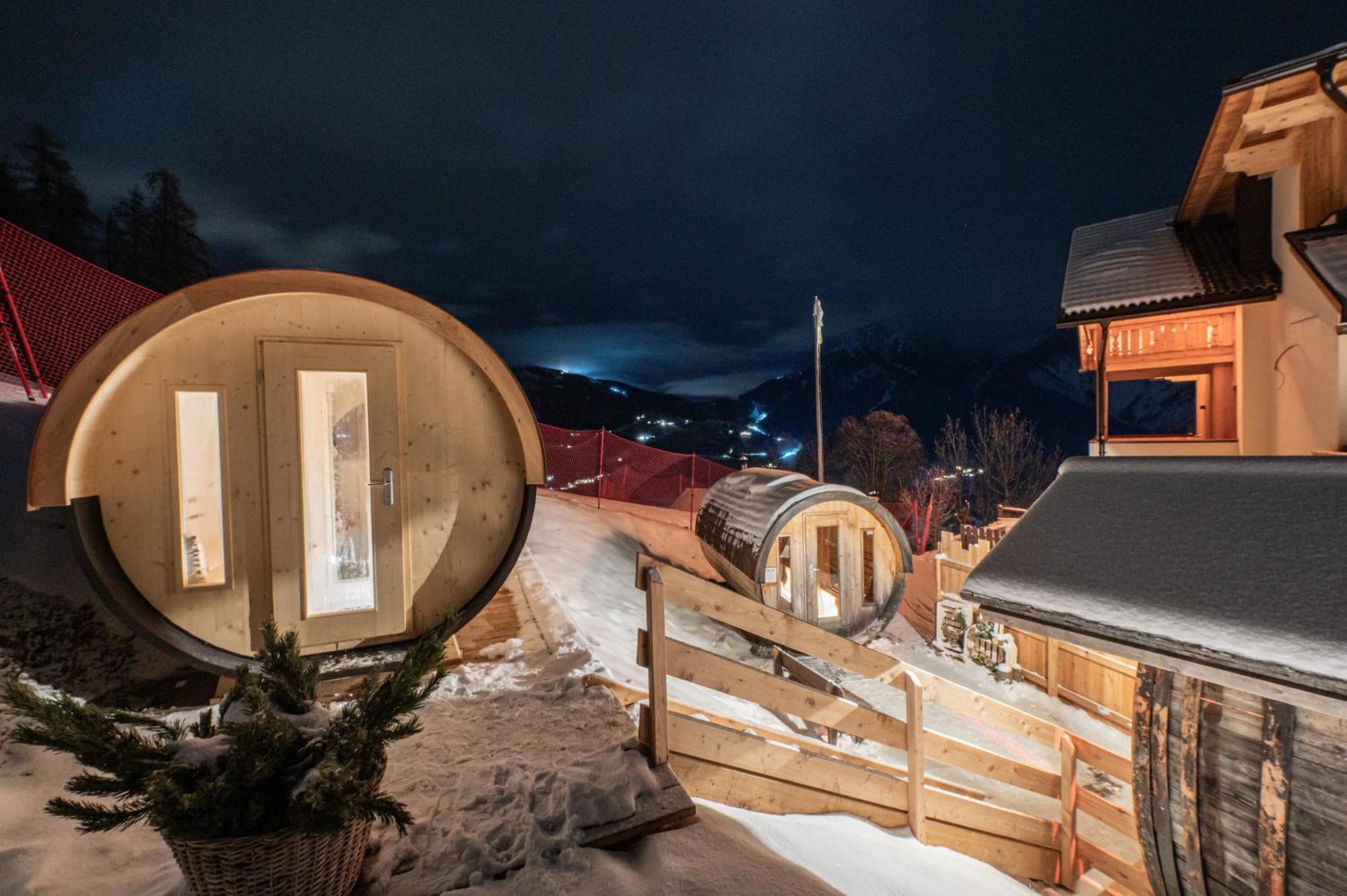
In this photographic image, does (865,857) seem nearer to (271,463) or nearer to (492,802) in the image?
(492,802)

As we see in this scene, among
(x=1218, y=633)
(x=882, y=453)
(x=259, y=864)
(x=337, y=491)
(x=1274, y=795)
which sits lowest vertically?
(x=1274, y=795)

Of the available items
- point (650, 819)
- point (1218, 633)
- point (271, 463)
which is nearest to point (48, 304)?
point (271, 463)

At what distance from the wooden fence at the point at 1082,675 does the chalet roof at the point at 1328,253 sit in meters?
4.52

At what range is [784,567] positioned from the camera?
10383 mm

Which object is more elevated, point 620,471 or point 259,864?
point 620,471

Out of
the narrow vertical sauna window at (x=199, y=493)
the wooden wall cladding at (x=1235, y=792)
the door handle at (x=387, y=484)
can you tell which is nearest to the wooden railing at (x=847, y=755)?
the wooden wall cladding at (x=1235, y=792)

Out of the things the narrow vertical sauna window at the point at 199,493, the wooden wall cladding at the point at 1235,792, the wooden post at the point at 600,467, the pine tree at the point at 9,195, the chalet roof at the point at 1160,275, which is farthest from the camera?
the pine tree at the point at 9,195

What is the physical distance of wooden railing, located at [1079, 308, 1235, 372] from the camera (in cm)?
626

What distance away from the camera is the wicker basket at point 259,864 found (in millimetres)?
1874

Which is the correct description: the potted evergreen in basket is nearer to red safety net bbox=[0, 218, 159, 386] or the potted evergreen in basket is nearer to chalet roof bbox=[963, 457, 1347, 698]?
chalet roof bbox=[963, 457, 1347, 698]

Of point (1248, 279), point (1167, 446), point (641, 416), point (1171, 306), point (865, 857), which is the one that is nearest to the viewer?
point (865, 857)

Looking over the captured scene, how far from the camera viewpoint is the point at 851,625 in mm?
8734

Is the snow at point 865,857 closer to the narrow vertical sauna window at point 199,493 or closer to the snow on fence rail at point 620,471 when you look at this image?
the narrow vertical sauna window at point 199,493

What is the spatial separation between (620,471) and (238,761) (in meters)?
11.7
